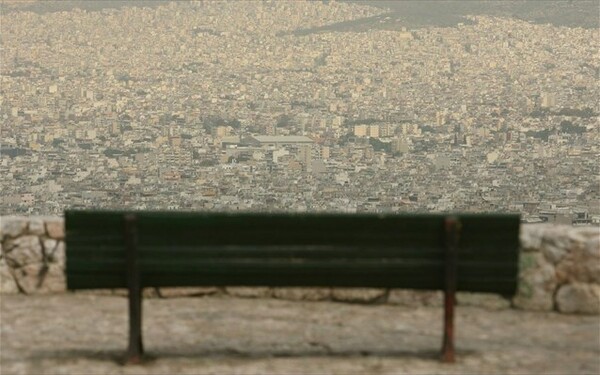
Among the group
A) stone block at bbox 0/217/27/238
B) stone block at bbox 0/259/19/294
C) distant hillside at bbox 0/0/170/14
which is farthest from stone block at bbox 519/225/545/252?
distant hillside at bbox 0/0/170/14

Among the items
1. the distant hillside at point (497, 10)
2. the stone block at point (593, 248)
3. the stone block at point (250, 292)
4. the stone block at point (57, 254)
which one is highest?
the distant hillside at point (497, 10)

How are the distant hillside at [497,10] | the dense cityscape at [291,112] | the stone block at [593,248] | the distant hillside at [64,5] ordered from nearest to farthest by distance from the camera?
the stone block at [593,248] → the dense cityscape at [291,112] → the distant hillside at [497,10] → the distant hillside at [64,5]

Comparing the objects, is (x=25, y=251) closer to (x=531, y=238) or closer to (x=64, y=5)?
(x=531, y=238)

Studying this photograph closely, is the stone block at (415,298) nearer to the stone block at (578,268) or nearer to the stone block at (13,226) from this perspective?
the stone block at (578,268)

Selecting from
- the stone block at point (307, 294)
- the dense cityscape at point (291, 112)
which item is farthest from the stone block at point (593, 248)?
the dense cityscape at point (291, 112)

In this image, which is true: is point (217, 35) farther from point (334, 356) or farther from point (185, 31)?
point (334, 356)

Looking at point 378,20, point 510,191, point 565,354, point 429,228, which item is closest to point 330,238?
point 429,228

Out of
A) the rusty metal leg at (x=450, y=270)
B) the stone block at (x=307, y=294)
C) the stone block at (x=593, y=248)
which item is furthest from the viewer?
the stone block at (x=307, y=294)

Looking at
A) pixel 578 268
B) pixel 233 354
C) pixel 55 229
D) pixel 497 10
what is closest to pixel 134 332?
pixel 233 354
